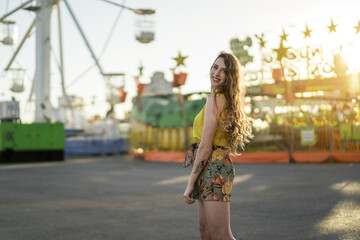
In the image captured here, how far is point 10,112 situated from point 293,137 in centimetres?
1351

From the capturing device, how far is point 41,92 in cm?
3069

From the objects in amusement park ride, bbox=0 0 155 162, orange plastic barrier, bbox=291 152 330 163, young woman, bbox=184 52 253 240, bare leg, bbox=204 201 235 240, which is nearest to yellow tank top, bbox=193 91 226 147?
young woman, bbox=184 52 253 240

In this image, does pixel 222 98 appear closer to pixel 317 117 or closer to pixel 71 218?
pixel 71 218

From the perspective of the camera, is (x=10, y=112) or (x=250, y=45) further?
(x=250, y=45)

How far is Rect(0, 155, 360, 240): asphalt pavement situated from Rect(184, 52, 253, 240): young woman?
292 cm

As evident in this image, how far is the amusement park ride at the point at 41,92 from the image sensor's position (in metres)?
26.7

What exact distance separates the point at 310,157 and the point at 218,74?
1905 cm

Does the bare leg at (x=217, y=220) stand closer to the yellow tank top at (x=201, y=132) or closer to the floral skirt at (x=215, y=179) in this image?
the floral skirt at (x=215, y=179)

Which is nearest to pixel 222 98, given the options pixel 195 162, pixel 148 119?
pixel 195 162

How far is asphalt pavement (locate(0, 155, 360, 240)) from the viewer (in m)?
6.90

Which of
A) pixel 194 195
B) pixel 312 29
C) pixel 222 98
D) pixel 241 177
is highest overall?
pixel 312 29

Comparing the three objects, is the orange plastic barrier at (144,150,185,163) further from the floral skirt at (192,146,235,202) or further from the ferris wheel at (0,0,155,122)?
the floral skirt at (192,146,235,202)

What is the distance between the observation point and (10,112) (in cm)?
2753

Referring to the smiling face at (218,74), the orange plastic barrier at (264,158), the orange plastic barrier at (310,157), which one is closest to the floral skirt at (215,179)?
the smiling face at (218,74)
